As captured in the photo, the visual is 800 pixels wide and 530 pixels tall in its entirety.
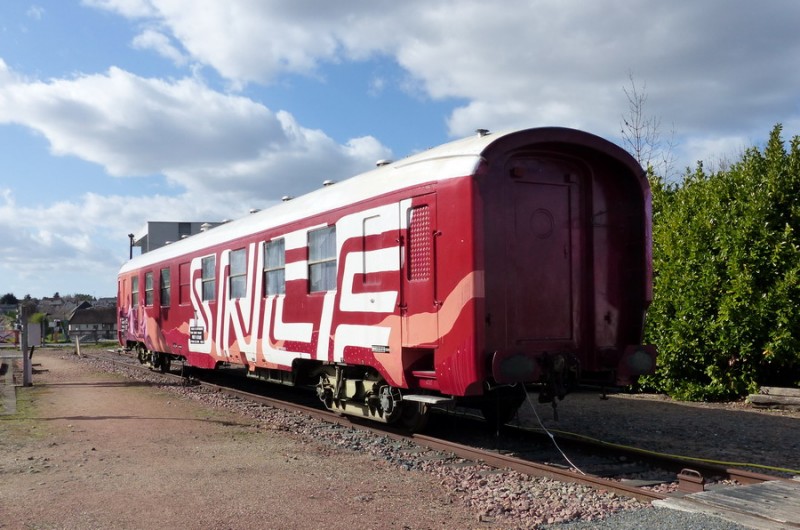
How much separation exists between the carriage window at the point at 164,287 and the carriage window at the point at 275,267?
6.17m

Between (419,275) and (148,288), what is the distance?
1247 centimetres

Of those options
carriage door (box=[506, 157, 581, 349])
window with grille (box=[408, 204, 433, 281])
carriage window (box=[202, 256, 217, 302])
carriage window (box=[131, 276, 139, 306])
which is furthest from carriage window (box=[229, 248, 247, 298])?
carriage window (box=[131, 276, 139, 306])

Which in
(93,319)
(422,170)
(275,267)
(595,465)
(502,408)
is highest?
(422,170)

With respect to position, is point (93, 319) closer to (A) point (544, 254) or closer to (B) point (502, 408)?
(B) point (502, 408)

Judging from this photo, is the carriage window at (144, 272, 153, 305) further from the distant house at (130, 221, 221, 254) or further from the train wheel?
the distant house at (130, 221, 221, 254)

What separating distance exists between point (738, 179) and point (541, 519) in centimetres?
903

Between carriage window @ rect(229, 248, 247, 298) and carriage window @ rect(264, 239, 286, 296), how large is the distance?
0.93 metres

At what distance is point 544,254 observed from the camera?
7.84 m

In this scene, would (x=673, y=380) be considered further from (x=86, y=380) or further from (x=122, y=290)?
(x=122, y=290)

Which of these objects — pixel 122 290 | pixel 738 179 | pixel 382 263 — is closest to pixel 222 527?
pixel 382 263

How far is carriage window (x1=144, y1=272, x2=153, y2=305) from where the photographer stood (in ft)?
59.5

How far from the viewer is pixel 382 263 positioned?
835cm

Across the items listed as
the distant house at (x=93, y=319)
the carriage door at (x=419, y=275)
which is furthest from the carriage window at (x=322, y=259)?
the distant house at (x=93, y=319)

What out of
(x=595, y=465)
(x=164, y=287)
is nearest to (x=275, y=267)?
(x=595, y=465)
